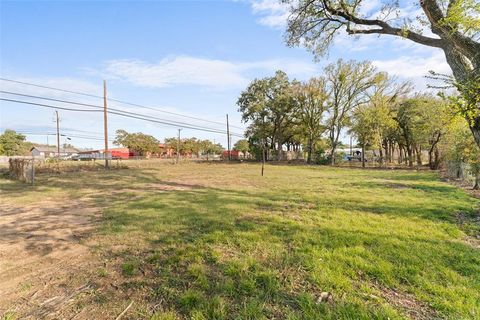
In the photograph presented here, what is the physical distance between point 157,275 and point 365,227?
13.1 ft

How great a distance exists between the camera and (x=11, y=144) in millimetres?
60969

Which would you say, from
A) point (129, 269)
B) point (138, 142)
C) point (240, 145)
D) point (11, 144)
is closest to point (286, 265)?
point (129, 269)

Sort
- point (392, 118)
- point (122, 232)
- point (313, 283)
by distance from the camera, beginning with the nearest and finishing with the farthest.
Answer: point (313, 283)
point (122, 232)
point (392, 118)

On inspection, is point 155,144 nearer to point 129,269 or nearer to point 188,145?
point 188,145

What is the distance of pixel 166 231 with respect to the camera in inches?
189

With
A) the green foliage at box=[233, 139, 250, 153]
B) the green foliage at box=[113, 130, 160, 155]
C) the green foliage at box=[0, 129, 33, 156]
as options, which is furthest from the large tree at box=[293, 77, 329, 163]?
the green foliage at box=[0, 129, 33, 156]

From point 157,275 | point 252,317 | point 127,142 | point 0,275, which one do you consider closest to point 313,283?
point 252,317

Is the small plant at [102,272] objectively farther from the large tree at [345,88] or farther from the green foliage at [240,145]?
Result: the green foliage at [240,145]

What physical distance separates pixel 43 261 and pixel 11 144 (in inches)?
3087

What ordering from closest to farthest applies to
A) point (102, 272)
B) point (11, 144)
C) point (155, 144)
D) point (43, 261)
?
point (102, 272) < point (43, 261) < point (11, 144) < point (155, 144)

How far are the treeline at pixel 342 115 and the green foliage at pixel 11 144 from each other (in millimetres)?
59879

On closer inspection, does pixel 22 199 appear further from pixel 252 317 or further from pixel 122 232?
pixel 252 317

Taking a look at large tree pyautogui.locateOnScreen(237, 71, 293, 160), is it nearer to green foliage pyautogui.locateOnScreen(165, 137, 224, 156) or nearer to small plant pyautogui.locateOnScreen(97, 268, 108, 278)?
small plant pyautogui.locateOnScreen(97, 268, 108, 278)

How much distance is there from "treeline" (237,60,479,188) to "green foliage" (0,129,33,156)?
59879 mm
